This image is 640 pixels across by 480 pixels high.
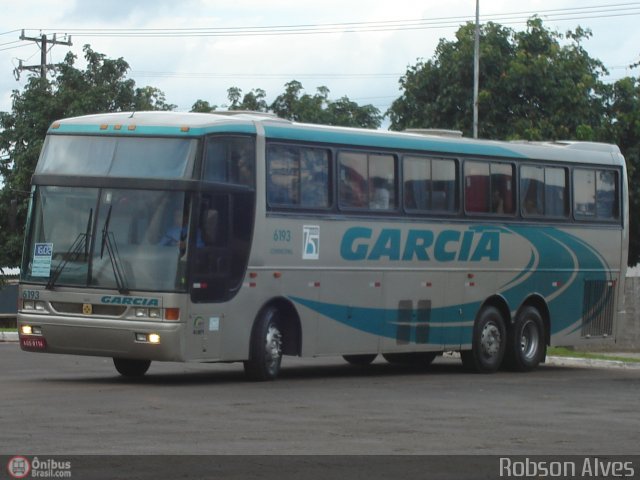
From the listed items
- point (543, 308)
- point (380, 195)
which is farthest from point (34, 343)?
point (543, 308)

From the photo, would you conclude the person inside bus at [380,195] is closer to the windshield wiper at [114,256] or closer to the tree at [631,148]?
the windshield wiper at [114,256]

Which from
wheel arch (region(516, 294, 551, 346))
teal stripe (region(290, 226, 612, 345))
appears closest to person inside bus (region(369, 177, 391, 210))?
teal stripe (region(290, 226, 612, 345))

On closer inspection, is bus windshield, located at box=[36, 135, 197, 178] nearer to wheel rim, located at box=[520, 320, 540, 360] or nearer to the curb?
wheel rim, located at box=[520, 320, 540, 360]

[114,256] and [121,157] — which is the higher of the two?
[121,157]

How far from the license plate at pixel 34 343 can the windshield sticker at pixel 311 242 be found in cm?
376

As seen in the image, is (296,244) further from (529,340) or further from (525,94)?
(525,94)

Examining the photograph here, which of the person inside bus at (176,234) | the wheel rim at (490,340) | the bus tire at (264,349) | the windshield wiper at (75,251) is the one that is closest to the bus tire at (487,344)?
the wheel rim at (490,340)

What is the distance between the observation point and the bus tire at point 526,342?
952 inches

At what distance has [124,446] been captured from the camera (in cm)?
1186

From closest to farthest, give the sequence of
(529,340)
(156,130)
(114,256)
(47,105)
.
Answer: (114,256)
(156,130)
(529,340)
(47,105)

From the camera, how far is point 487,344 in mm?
23516

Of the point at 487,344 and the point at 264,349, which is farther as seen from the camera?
the point at 487,344

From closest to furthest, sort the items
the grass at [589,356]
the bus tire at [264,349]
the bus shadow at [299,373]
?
the bus tire at [264,349], the bus shadow at [299,373], the grass at [589,356]

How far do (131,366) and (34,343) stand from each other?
5.96 ft
